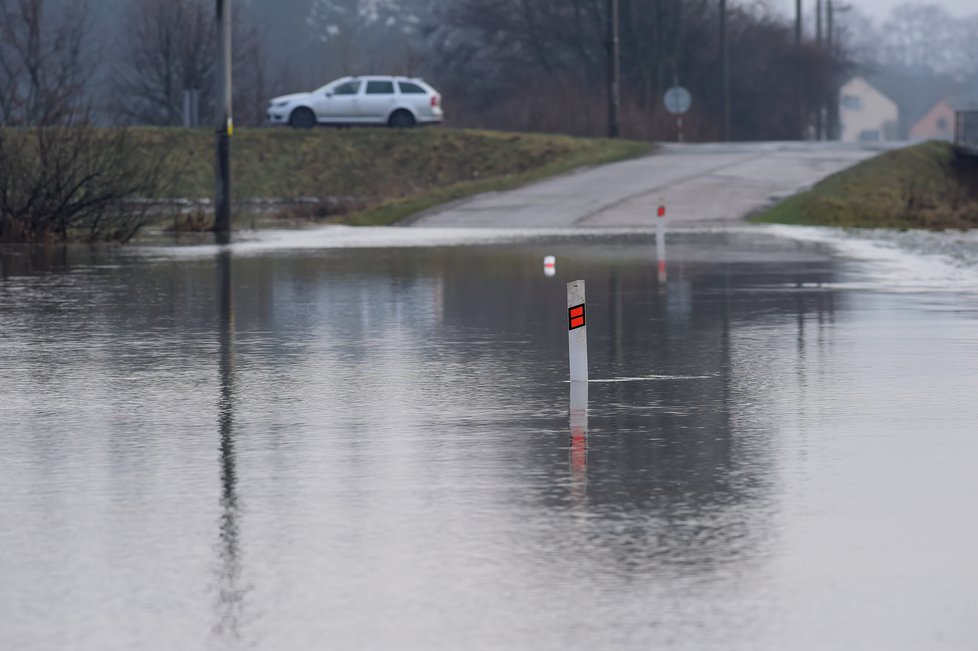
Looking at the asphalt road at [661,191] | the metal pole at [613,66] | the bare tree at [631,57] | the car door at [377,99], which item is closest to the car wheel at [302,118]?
the car door at [377,99]

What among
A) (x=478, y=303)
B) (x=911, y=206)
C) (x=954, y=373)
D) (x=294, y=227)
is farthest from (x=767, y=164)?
(x=954, y=373)

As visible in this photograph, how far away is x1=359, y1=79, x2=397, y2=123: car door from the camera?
60.0 m

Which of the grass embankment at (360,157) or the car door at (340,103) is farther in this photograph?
the car door at (340,103)

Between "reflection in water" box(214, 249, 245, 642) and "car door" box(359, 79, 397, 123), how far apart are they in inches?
1711

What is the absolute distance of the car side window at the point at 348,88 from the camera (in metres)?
60.1

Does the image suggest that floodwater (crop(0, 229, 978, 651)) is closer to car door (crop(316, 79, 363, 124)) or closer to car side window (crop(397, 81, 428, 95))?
car door (crop(316, 79, 363, 124))

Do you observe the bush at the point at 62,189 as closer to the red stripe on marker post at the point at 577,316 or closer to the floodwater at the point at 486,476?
the floodwater at the point at 486,476

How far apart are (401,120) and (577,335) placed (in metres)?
46.9

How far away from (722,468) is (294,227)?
101 ft

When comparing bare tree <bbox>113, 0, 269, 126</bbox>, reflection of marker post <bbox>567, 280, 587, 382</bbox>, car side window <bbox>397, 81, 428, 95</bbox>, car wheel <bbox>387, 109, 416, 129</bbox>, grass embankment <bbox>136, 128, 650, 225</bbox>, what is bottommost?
reflection of marker post <bbox>567, 280, 587, 382</bbox>

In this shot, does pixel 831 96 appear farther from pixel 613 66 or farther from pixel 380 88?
pixel 380 88

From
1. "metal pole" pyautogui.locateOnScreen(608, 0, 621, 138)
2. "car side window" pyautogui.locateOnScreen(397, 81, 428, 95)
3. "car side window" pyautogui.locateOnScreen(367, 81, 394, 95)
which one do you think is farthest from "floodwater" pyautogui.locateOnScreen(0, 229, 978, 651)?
"car side window" pyautogui.locateOnScreen(397, 81, 428, 95)

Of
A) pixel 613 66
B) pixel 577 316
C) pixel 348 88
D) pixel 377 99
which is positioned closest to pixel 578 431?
pixel 577 316

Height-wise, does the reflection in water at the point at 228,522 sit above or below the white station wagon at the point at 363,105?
below
